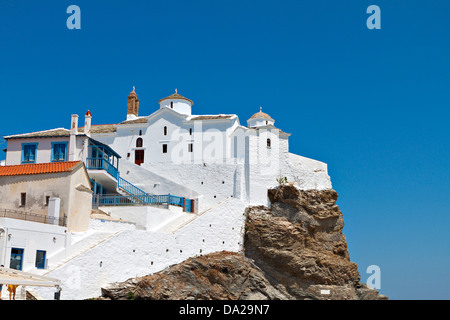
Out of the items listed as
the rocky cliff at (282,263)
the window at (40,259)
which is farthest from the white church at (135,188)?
the rocky cliff at (282,263)

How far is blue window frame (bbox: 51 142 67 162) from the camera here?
1431 inches

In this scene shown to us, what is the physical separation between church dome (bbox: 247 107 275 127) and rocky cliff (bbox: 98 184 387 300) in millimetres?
6832

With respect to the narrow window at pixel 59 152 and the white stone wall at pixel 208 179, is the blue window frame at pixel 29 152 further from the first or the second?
the white stone wall at pixel 208 179

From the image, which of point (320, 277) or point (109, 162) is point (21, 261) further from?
point (320, 277)

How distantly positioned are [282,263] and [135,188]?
460 inches

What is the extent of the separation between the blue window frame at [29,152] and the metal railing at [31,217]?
22.8 ft

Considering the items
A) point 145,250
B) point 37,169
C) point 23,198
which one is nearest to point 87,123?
point 37,169

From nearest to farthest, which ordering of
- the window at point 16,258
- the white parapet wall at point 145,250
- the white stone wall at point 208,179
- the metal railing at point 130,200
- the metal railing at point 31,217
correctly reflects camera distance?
1. the window at point 16,258
2. the white parapet wall at point 145,250
3. the metal railing at point 31,217
4. the metal railing at point 130,200
5. the white stone wall at point 208,179

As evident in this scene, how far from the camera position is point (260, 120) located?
153 ft

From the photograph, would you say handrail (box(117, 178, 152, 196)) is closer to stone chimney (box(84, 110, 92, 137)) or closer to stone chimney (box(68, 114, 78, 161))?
stone chimney (box(84, 110, 92, 137))

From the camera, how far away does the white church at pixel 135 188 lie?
2878 centimetres

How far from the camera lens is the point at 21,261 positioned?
2652cm
